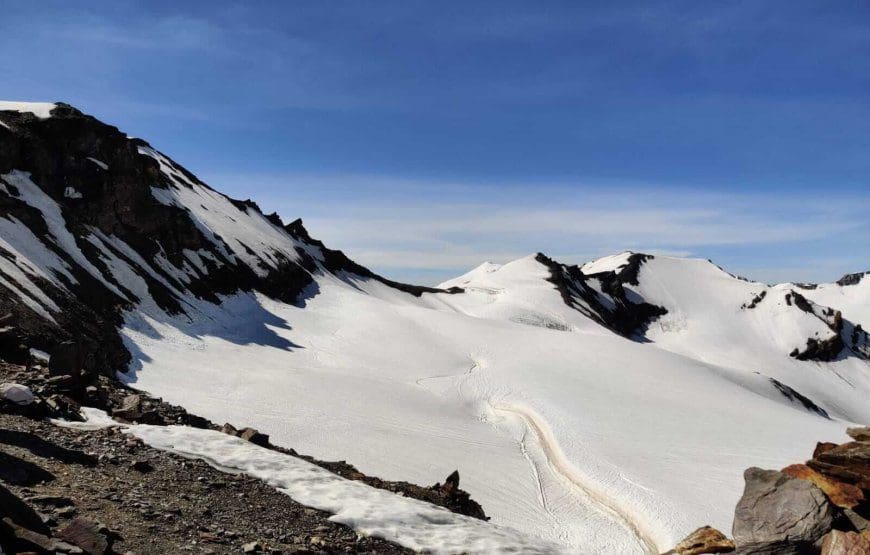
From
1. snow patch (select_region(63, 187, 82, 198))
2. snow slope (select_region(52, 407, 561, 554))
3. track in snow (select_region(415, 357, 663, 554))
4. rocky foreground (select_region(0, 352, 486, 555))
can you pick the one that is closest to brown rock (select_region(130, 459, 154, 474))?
rocky foreground (select_region(0, 352, 486, 555))

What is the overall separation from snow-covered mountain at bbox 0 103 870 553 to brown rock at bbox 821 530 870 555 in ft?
38.1

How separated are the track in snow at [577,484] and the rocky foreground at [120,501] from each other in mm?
16296

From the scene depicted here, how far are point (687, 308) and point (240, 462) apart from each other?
165978 millimetres

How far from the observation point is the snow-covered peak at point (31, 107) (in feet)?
169

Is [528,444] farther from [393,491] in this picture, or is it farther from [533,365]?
[393,491]

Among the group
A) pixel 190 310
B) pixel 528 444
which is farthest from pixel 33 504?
pixel 190 310

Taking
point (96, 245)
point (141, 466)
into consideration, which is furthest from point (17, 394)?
point (96, 245)

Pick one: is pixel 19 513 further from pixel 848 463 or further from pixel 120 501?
pixel 848 463

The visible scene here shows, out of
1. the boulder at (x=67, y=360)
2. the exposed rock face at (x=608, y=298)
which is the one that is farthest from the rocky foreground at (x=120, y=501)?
the exposed rock face at (x=608, y=298)

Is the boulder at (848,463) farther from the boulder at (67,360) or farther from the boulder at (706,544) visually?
the boulder at (67,360)

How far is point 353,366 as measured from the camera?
47.7m

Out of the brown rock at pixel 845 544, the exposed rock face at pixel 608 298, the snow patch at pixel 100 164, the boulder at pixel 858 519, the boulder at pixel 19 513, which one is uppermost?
the exposed rock face at pixel 608 298

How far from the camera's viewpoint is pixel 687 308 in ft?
532

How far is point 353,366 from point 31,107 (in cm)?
3725
